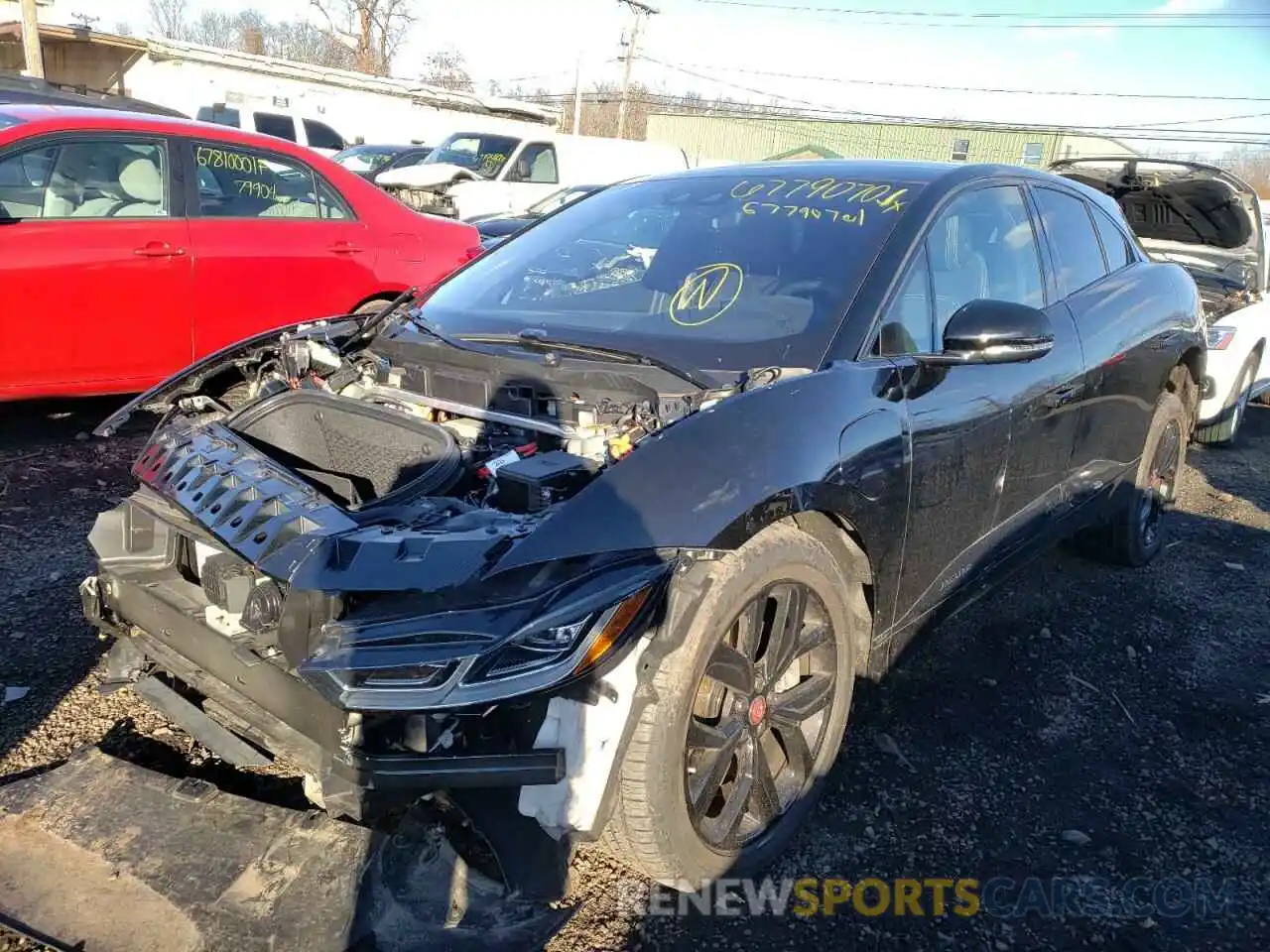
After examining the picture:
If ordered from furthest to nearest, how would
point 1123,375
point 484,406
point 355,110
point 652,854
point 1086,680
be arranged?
point 355,110 < point 1123,375 < point 1086,680 < point 484,406 < point 652,854

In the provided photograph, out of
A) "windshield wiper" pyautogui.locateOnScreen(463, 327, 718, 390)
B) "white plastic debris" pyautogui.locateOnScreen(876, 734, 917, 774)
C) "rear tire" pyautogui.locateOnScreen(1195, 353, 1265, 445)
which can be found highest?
"windshield wiper" pyautogui.locateOnScreen(463, 327, 718, 390)

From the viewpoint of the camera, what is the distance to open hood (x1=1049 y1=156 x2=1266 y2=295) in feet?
22.2

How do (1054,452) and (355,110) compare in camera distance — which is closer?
(1054,452)

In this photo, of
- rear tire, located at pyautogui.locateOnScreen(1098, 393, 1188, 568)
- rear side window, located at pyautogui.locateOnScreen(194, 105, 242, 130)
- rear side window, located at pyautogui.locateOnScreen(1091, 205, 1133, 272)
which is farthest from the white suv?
rear side window, located at pyautogui.locateOnScreen(194, 105, 242, 130)

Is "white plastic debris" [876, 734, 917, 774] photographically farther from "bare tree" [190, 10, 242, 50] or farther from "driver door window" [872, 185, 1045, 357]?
"bare tree" [190, 10, 242, 50]

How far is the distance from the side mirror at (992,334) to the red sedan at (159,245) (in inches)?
163

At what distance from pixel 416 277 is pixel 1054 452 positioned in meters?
4.13

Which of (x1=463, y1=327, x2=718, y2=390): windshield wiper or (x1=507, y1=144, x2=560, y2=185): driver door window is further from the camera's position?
(x1=507, y1=144, x2=560, y2=185): driver door window

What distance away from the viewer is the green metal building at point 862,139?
3819 centimetres

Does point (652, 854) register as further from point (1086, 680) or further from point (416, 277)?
point (416, 277)

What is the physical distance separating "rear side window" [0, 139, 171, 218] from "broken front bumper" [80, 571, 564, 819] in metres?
3.14

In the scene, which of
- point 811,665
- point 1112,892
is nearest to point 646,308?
point 811,665

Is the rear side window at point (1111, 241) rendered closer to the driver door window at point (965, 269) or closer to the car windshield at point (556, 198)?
the driver door window at point (965, 269)

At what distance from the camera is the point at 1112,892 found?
2.42m
